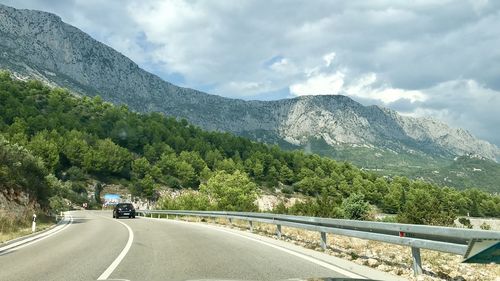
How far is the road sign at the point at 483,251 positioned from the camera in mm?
3990

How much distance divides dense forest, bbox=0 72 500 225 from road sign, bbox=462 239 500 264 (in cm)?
8153

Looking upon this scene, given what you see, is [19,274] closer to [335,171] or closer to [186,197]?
[186,197]

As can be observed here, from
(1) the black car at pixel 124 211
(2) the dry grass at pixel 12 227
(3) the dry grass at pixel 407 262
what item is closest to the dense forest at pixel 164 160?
→ (1) the black car at pixel 124 211

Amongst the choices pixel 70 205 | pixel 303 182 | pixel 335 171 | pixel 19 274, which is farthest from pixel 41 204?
pixel 335 171

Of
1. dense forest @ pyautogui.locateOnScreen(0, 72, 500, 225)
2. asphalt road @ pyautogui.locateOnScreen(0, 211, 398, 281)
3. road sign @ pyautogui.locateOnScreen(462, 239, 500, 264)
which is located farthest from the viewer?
dense forest @ pyautogui.locateOnScreen(0, 72, 500, 225)

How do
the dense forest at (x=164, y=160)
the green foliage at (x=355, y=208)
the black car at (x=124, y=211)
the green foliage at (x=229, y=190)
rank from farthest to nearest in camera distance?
1. the dense forest at (x=164, y=160)
2. the green foliage at (x=229, y=190)
3. the green foliage at (x=355, y=208)
4. the black car at (x=124, y=211)

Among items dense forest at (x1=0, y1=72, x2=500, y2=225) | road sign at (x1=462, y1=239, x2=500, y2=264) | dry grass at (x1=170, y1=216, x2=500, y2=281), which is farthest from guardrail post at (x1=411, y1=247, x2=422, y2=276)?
dense forest at (x1=0, y1=72, x2=500, y2=225)

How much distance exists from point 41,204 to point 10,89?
13510 cm

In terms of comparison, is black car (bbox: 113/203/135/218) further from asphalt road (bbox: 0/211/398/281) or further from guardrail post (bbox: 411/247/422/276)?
guardrail post (bbox: 411/247/422/276)

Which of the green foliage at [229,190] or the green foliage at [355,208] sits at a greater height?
the green foliage at [229,190]

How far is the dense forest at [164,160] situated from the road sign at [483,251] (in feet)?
267

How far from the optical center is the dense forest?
361ft

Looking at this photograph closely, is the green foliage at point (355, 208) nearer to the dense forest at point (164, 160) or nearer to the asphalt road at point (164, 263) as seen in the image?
the dense forest at point (164, 160)

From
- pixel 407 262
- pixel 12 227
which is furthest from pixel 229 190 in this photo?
pixel 407 262
